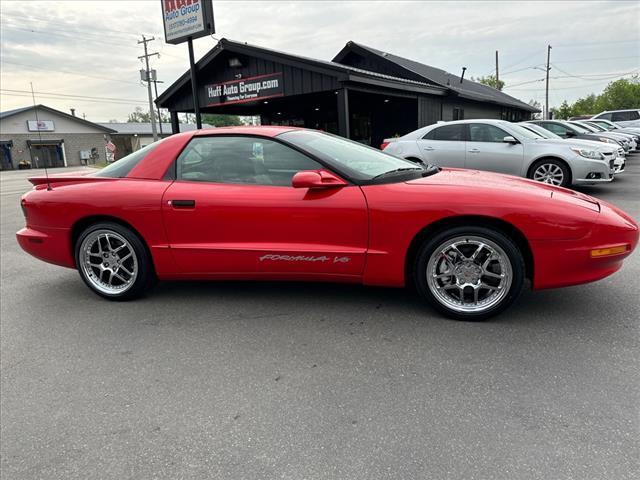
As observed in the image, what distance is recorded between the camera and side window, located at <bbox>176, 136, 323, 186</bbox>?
132 inches

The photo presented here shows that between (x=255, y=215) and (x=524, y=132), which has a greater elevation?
(x=524, y=132)

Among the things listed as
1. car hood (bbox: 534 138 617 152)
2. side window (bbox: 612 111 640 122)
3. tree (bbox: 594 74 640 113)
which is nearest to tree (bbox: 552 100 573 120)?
tree (bbox: 594 74 640 113)

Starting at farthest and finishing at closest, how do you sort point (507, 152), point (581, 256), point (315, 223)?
point (507, 152), point (315, 223), point (581, 256)

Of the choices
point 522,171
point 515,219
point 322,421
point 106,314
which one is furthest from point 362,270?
point 522,171

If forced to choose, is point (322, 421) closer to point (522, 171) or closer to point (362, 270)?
point (362, 270)

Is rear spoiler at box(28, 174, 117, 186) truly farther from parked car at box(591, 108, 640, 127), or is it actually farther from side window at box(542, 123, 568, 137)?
parked car at box(591, 108, 640, 127)

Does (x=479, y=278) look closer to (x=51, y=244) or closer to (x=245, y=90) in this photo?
(x=51, y=244)

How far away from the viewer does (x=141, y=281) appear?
3670 millimetres

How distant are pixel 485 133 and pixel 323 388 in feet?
24.3

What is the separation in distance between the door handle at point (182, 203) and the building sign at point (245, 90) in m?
11.3

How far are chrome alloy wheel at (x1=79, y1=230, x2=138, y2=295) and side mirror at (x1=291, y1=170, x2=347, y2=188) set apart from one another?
156cm

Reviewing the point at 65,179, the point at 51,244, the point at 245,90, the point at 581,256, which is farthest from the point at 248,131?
the point at 245,90

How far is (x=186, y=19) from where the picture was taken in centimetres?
1200

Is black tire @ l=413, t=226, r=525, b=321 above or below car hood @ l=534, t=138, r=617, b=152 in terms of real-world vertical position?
below
